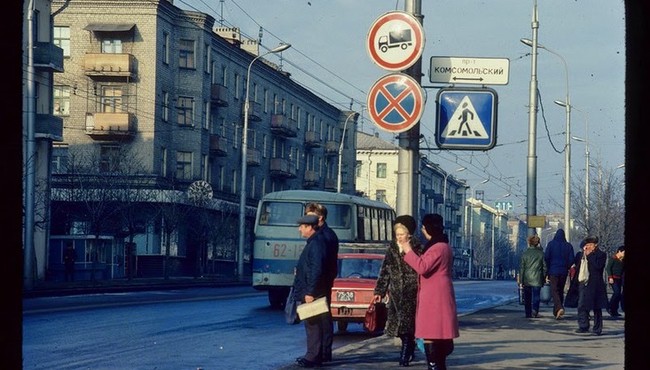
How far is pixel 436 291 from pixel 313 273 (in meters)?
2.43

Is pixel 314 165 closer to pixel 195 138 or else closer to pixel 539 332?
pixel 195 138

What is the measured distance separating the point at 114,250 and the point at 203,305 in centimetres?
3043

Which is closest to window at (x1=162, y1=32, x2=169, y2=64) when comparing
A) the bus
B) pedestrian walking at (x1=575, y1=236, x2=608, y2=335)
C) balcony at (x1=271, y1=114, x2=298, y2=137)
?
balcony at (x1=271, y1=114, x2=298, y2=137)

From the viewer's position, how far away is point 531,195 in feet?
105

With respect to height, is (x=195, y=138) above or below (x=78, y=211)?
above

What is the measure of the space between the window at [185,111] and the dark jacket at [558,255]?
42766 mm

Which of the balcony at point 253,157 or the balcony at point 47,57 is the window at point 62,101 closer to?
the balcony at point 253,157

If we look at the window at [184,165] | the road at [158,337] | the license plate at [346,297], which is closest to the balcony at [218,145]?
the window at [184,165]

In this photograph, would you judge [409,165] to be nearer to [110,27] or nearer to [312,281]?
[312,281]

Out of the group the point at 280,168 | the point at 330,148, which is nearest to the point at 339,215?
the point at 280,168

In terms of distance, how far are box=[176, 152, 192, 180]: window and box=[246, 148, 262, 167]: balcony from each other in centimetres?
804

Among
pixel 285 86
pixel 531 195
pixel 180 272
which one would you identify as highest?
pixel 285 86

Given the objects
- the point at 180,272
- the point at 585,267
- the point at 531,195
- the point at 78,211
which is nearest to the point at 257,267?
the point at 531,195

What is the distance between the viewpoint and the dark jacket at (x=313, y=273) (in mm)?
11945
